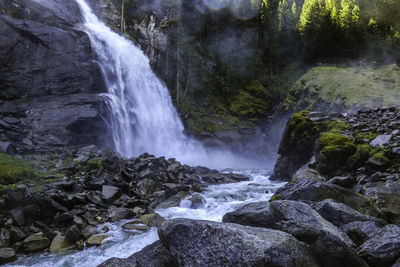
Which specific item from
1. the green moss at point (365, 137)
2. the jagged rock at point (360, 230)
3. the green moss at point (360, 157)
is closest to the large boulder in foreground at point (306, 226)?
the jagged rock at point (360, 230)

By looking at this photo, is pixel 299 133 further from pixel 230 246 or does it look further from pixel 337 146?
pixel 230 246

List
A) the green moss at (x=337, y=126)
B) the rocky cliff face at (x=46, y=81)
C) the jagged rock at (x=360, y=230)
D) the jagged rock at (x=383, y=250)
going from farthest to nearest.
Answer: the rocky cliff face at (x=46, y=81), the green moss at (x=337, y=126), the jagged rock at (x=360, y=230), the jagged rock at (x=383, y=250)

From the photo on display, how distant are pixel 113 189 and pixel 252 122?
93.8 ft

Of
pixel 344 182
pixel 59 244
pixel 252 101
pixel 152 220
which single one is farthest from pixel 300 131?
pixel 252 101

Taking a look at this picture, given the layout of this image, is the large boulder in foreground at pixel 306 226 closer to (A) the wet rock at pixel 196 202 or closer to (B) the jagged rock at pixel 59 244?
(B) the jagged rock at pixel 59 244

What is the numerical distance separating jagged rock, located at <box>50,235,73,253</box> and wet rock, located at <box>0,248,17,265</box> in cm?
93

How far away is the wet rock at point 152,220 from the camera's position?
9906mm

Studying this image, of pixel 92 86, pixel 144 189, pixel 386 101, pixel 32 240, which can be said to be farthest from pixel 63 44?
pixel 386 101

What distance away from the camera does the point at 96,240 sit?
839 cm

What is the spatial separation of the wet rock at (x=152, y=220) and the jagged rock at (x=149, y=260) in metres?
4.78

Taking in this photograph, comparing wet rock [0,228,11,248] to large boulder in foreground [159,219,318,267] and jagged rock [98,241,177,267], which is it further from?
large boulder in foreground [159,219,318,267]

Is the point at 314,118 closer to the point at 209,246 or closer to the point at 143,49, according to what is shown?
the point at 209,246

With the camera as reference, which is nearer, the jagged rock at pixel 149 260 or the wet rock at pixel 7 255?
the jagged rock at pixel 149 260

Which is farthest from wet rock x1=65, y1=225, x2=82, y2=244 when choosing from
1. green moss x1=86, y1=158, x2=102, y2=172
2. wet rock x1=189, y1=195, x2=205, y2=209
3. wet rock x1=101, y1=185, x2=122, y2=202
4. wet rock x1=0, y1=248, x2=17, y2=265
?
green moss x1=86, y1=158, x2=102, y2=172
